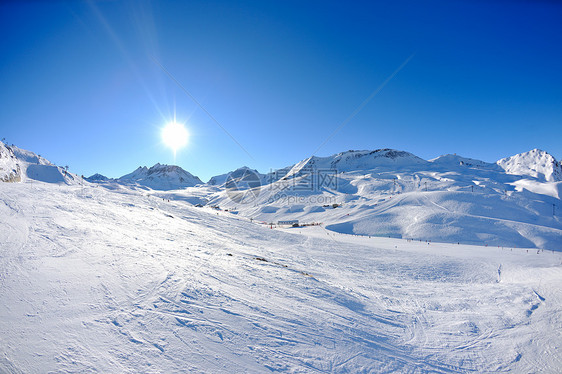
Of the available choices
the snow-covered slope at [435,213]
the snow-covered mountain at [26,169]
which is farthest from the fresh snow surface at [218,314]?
the snow-covered mountain at [26,169]

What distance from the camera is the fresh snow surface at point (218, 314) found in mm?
3615

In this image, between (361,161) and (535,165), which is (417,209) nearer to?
(361,161)

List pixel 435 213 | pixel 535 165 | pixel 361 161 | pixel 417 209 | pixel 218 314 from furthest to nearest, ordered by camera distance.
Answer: pixel 535 165
pixel 361 161
pixel 417 209
pixel 435 213
pixel 218 314

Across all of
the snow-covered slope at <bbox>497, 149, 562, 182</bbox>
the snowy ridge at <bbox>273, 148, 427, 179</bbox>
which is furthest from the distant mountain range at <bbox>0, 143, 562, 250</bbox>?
the snow-covered slope at <bbox>497, 149, 562, 182</bbox>

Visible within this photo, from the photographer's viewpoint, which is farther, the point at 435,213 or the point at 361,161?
the point at 361,161

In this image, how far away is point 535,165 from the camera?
159m

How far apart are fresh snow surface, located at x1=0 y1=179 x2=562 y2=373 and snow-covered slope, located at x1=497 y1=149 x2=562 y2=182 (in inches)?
7742

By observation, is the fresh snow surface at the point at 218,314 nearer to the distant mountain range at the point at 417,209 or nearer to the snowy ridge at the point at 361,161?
the distant mountain range at the point at 417,209

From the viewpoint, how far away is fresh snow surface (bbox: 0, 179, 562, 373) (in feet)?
11.9

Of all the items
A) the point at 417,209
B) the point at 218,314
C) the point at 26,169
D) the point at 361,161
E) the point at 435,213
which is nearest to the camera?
the point at 218,314

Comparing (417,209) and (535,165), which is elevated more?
(535,165)

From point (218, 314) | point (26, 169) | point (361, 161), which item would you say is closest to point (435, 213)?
point (218, 314)

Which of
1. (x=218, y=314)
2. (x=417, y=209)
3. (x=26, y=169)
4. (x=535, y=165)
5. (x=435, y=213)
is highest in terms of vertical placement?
(x=535, y=165)

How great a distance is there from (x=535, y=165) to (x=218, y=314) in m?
238
